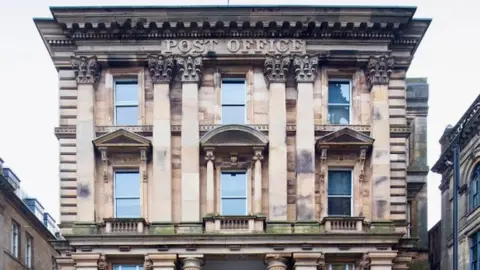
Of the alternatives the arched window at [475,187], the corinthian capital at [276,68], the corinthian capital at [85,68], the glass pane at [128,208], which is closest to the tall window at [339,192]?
Result: the corinthian capital at [276,68]

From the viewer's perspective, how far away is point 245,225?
34.8 metres

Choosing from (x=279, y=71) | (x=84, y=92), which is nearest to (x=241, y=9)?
(x=279, y=71)

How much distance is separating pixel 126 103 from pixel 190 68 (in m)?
3.35

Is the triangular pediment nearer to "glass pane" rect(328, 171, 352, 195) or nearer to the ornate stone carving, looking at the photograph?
the ornate stone carving

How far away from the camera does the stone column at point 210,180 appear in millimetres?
35125

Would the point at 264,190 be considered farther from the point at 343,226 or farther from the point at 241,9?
the point at 241,9

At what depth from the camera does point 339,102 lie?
36812 mm

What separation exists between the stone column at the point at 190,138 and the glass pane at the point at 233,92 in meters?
1.38

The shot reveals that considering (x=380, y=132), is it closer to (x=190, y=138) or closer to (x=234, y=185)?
(x=234, y=185)

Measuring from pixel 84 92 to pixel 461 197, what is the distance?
2214 cm

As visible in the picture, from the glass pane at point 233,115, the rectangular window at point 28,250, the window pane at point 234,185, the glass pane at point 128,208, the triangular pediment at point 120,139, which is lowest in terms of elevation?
the rectangular window at point 28,250

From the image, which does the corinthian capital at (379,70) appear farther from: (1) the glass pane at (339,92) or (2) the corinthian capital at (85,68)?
(2) the corinthian capital at (85,68)

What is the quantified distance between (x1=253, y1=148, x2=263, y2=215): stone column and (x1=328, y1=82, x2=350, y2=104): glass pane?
423cm

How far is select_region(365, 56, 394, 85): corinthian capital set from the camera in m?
36.1
